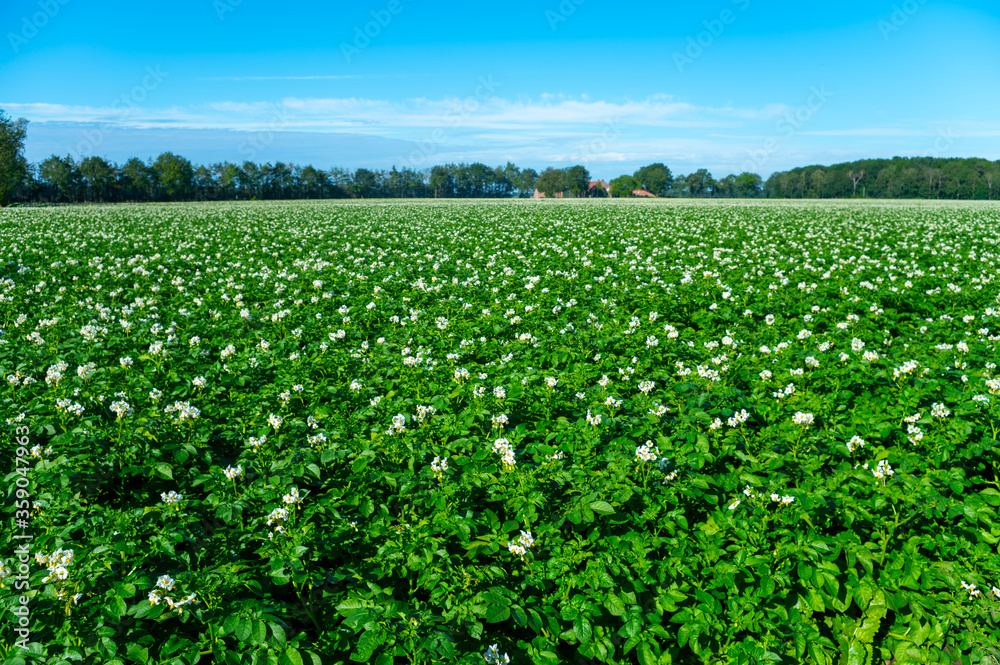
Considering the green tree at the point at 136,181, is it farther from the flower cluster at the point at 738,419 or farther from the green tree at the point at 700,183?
the green tree at the point at 700,183

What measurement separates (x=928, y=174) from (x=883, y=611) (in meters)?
149

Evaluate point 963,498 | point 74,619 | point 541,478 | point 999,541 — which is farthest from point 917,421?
point 74,619

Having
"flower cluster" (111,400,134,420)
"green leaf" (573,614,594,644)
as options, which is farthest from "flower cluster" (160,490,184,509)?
"green leaf" (573,614,594,644)

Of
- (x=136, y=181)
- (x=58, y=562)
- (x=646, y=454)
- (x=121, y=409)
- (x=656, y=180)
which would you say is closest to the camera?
(x=58, y=562)

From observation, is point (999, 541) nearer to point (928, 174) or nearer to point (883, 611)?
point (883, 611)

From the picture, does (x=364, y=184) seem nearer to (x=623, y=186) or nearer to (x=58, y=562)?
(x=623, y=186)

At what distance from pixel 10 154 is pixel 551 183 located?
389 ft

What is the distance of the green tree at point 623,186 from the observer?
15300cm

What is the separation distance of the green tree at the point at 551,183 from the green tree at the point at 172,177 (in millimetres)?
88130

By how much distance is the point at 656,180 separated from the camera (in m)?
153

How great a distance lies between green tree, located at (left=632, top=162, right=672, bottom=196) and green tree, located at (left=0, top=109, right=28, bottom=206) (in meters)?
137

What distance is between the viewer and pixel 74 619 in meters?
2.86

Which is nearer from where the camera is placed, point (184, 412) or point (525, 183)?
point (184, 412)

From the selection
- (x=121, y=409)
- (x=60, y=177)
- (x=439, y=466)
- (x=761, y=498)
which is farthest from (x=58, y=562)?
(x=60, y=177)
